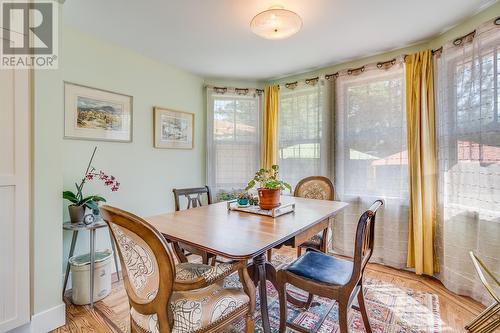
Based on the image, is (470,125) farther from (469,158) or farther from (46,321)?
(46,321)

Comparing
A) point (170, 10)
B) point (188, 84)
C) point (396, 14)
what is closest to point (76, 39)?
point (170, 10)

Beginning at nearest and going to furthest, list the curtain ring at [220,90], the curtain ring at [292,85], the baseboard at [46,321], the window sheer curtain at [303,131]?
the baseboard at [46,321]
the window sheer curtain at [303,131]
the curtain ring at [292,85]
the curtain ring at [220,90]

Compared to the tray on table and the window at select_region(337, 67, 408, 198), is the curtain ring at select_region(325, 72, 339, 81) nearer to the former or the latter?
the window at select_region(337, 67, 408, 198)

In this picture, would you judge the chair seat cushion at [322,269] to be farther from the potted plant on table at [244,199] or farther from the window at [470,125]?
the window at [470,125]

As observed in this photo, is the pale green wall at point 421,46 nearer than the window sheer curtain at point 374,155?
Yes

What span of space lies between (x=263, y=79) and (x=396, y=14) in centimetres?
195

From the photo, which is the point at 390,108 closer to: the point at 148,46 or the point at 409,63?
the point at 409,63

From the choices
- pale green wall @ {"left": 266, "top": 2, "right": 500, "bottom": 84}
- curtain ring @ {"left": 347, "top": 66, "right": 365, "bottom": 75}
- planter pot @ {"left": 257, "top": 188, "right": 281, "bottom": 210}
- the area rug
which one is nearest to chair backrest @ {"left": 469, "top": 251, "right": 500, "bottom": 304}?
the area rug

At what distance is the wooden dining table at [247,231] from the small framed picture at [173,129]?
1.47 metres

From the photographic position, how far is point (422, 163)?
2.47 m

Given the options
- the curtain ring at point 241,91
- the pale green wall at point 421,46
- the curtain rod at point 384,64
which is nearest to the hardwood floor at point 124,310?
the curtain rod at point 384,64

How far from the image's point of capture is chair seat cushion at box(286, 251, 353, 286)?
1392mm

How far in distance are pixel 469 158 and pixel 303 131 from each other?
177 centimetres

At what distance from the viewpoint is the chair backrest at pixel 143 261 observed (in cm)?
93
